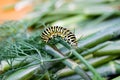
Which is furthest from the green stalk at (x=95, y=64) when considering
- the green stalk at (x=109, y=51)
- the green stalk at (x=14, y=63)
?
the green stalk at (x=14, y=63)

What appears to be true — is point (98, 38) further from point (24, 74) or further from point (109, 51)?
point (24, 74)

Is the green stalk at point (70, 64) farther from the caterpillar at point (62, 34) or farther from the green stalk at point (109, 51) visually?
the green stalk at point (109, 51)

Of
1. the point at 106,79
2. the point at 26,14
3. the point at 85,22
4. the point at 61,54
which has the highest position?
the point at 26,14

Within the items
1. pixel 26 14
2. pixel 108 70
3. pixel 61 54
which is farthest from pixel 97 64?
pixel 26 14

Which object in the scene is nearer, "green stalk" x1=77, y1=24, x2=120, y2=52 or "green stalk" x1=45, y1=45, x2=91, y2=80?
"green stalk" x1=45, y1=45, x2=91, y2=80

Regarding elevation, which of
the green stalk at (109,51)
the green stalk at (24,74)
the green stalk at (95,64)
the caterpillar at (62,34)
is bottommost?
the green stalk at (95,64)

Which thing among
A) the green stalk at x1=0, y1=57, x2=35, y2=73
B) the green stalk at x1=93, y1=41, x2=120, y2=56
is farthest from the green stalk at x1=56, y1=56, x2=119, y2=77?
the green stalk at x1=0, y1=57, x2=35, y2=73

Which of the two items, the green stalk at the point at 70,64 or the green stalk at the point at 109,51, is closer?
the green stalk at the point at 70,64

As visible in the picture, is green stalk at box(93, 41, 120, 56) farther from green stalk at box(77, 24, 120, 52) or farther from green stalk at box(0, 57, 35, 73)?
green stalk at box(0, 57, 35, 73)

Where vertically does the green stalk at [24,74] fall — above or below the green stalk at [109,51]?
below

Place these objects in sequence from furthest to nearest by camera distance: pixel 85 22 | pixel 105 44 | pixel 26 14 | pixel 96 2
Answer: pixel 26 14 → pixel 96 2 → pixel 85 22 → pixel 105 44

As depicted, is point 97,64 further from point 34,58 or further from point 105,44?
point 34,58
